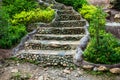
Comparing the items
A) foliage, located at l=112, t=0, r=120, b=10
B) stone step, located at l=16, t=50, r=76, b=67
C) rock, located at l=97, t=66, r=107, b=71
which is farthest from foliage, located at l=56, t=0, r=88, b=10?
rock, located at l=97, t=66, r=107, b=71

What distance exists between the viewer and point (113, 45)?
24.7 ft

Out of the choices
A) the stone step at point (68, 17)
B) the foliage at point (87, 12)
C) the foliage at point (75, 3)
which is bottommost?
the stone step at point (68, 17)

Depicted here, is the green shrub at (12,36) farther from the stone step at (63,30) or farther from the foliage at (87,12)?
the foliage at (87,12)

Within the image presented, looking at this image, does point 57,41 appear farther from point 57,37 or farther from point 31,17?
point 31,17

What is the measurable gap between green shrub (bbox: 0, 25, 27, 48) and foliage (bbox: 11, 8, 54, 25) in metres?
0.46

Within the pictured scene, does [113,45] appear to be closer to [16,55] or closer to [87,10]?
[16,55]

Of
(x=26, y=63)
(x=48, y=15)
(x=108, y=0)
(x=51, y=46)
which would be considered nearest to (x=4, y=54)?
(x=26, y=63)

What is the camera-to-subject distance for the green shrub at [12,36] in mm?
8586

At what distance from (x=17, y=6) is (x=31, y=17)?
1.39 meters

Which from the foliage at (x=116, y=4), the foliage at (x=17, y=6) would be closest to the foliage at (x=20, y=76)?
the foliage at (x=17, y=6)

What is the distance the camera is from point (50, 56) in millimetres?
7930

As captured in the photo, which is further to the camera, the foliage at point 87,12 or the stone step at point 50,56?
the foliage at point 87,12

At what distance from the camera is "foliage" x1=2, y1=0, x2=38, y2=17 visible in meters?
11.1

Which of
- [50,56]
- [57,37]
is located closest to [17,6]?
[57,37]
